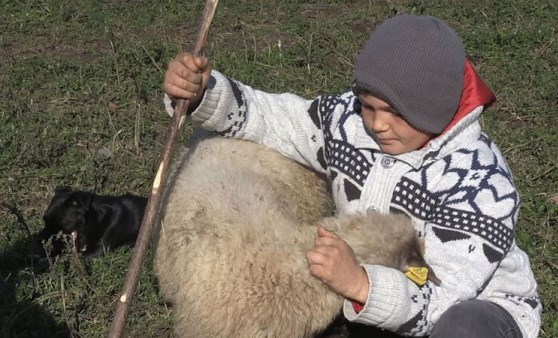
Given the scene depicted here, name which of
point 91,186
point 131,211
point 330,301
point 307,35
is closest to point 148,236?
point 330,301

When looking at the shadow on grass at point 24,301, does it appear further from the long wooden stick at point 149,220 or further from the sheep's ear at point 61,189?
the long wooden stick at point 149,220

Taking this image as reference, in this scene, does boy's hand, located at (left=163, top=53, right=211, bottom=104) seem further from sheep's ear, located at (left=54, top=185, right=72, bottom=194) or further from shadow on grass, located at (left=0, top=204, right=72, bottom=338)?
sheep's ear, located at (left=54, top=185, right=72, bottom=194)

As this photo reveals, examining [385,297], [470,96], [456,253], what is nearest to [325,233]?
[385,297]

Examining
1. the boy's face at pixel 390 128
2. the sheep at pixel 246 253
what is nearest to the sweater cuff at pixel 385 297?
the sheep at pixel 246 253

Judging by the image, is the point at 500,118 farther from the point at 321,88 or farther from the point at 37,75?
the point at 37,75

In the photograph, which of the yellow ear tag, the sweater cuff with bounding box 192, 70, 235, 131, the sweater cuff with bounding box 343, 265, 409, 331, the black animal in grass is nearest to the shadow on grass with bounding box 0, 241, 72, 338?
the black animal in grass

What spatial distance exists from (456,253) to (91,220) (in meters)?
2.02

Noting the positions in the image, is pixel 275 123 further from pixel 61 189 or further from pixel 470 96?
pixel 61 189

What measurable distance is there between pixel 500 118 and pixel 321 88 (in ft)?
3.77

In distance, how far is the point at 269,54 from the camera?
6.24 meters

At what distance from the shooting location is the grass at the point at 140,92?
12.6 feet

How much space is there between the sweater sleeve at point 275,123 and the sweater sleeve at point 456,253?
0.72 meters

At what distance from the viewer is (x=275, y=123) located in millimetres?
3688

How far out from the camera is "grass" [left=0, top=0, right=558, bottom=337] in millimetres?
3855
